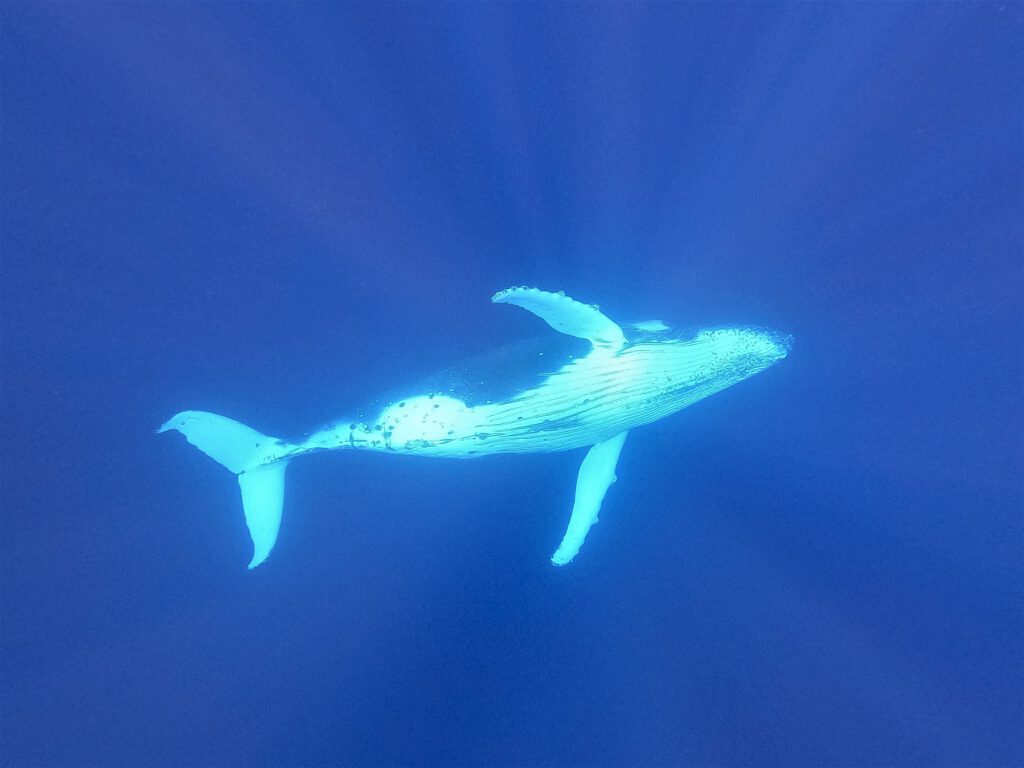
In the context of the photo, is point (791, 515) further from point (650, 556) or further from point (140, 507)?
point (140, 507)

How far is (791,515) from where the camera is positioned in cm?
617

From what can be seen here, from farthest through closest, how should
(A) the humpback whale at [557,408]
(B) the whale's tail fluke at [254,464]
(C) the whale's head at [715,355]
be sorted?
(B) the whale's tail fluke at [254,464], (C) the whale's head at [715,355], (A) the humpback whale at [557,408]

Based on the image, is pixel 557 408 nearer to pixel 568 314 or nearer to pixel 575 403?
pixel 575 403

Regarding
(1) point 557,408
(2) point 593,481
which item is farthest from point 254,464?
(2) point 593,481

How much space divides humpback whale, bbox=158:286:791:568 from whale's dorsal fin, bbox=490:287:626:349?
0.04 ft

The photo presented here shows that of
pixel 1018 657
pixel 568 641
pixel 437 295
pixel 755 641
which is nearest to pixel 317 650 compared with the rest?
pixel 568 641

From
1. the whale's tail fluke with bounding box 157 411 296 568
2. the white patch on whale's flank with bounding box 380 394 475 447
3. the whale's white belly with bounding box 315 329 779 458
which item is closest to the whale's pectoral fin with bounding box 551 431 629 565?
the whale's white belly with bounding box 315 329 779 458

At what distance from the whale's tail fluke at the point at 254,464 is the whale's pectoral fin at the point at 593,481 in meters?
2.79

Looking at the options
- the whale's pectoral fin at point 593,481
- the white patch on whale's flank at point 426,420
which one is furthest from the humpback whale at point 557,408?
the whale's pectoral fin at point 593,481

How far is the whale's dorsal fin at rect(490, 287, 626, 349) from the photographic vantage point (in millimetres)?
4215

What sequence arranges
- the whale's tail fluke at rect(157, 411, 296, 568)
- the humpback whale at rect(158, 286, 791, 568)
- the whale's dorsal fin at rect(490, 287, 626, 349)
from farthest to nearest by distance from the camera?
1. the whale's tail fluke at rect(157, 411, 296, 568)
2. the humpback whale at rect(158, 286, 791, 568)
3. the whale's dorsal fin at rect(490, 287, 626, 349)

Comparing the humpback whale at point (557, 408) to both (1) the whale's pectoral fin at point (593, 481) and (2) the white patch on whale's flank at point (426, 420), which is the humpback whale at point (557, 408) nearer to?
(2) the white patch on whale's flank at point (426, 420)

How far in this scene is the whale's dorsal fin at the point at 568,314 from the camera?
421 centimetres

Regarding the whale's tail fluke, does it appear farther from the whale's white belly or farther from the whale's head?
the whale's head
